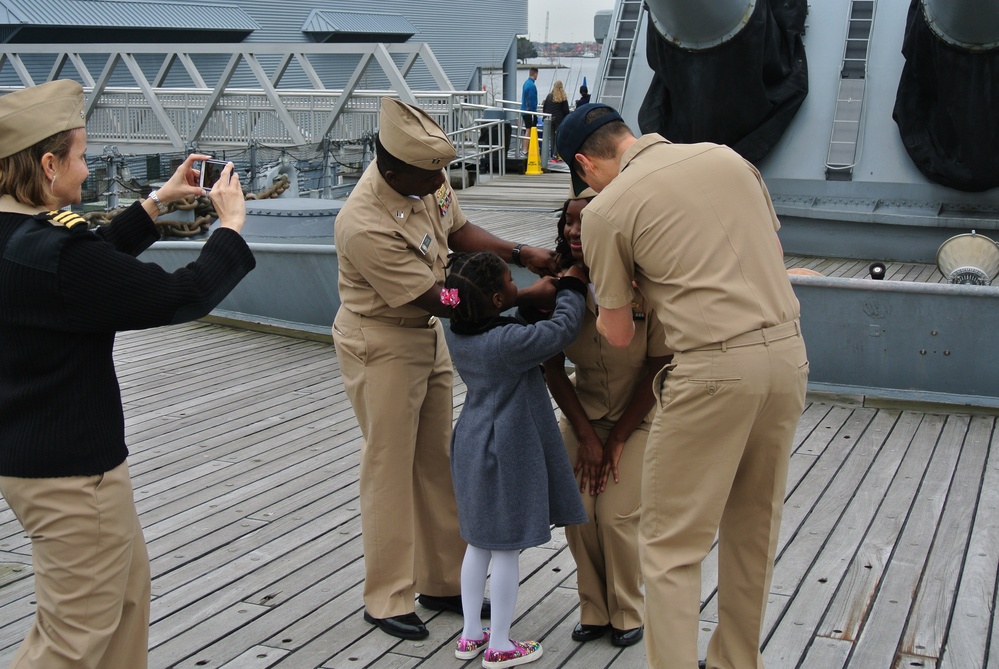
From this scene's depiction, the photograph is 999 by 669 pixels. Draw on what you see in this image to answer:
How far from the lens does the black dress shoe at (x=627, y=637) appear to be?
3.39m

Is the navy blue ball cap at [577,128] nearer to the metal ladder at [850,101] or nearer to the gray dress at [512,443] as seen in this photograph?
the gray dress at [512,443]

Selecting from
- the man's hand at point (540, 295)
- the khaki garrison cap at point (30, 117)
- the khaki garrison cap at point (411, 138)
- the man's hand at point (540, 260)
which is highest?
the khaki garrison cap at point (30, 117)

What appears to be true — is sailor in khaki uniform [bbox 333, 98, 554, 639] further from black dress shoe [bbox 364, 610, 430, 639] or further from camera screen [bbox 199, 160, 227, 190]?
camera screen [bbox 199, 160, 227, 190]

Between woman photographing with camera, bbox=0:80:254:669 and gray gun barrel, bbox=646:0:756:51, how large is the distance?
5855mm

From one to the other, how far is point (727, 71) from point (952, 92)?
5.22 ft

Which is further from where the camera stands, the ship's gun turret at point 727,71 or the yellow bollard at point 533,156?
the yellow bollard at point 533,156

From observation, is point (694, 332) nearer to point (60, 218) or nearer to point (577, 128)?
point (577, 128)

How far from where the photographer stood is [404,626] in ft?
11.5

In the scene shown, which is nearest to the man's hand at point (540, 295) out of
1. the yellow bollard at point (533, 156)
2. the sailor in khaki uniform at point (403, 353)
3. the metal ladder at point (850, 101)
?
the sailor in khaki uniform at point (403, 353)

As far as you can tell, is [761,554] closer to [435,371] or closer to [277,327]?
[435,371]

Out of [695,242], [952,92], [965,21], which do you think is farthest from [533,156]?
[695,242]

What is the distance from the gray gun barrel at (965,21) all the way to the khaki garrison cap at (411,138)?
5.14 meters

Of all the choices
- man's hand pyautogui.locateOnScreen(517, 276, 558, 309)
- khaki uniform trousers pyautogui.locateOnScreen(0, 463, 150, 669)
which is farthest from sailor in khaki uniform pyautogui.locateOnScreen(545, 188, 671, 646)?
khaki uniform trousers pyautogui.locateOnScreen(0, 463, 150, 669)

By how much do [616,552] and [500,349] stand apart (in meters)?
0.73
